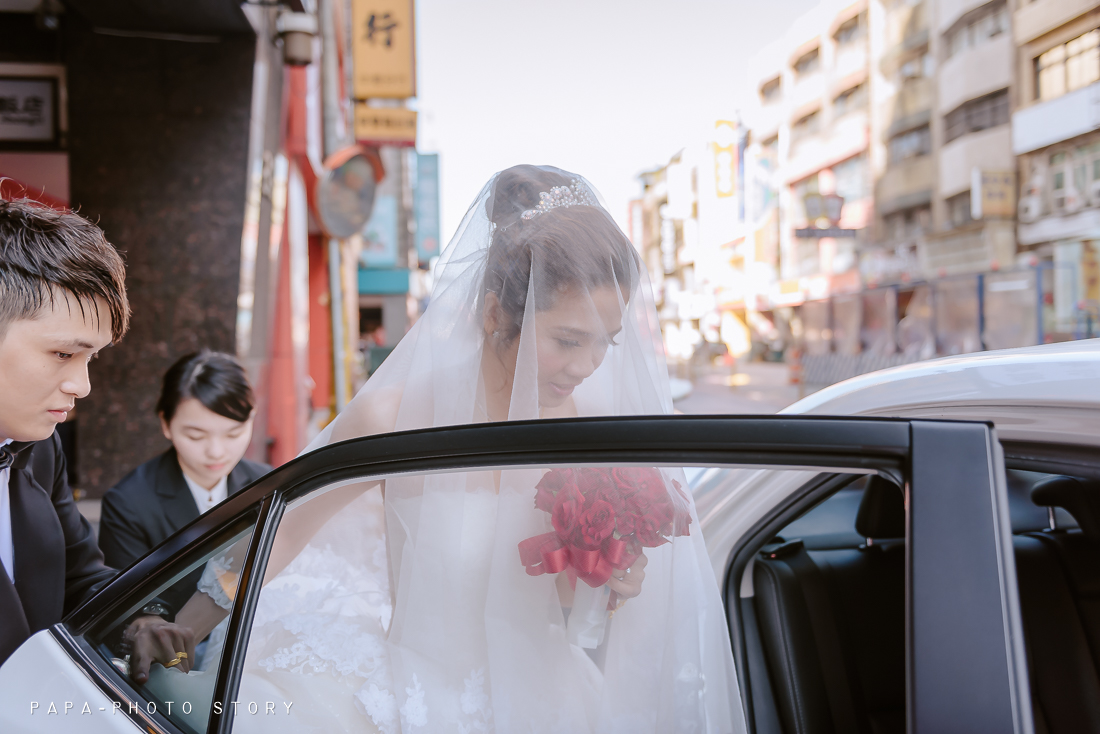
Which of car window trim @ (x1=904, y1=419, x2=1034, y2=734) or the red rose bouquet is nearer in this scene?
car window trim @ (x1=904, y1=419, x2=1034, y2=734)

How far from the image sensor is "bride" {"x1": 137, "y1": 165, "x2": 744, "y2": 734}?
1.04 m

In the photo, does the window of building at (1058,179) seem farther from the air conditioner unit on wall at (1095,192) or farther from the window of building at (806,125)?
the window of building at (806,125)

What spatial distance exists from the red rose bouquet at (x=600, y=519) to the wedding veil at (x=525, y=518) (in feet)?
0.09

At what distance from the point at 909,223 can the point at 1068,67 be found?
16590mm

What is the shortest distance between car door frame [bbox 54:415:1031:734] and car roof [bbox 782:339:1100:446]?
31cm

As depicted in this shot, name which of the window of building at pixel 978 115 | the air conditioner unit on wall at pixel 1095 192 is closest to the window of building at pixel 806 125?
the window of building at pixel 978 115

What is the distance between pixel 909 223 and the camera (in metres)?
22.4

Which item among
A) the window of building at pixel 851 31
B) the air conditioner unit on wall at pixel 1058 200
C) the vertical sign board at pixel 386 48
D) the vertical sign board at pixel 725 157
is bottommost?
the air conditioner unit on wall at pixel 1058 200

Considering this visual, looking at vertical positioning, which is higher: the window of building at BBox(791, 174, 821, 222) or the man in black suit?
the window of building at BBox(791, 174, 821, 222)

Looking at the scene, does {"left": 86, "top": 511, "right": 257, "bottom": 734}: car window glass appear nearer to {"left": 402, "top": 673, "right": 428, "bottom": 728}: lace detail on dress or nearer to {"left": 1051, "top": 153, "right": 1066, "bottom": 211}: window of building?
{"left": 402, "top": 673, "right": 428, "bottom": 728}: lace detail on dress

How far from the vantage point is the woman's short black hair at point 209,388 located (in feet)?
6.69

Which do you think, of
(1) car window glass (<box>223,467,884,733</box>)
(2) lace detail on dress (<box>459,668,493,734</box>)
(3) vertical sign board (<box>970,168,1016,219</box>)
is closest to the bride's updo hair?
(1) car window glass (<box>223,467,884,733</box>)

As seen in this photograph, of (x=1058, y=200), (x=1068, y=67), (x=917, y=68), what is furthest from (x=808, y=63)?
(x=1068, y=67)

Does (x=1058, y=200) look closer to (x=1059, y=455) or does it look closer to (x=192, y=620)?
(x=1059, y=455)
